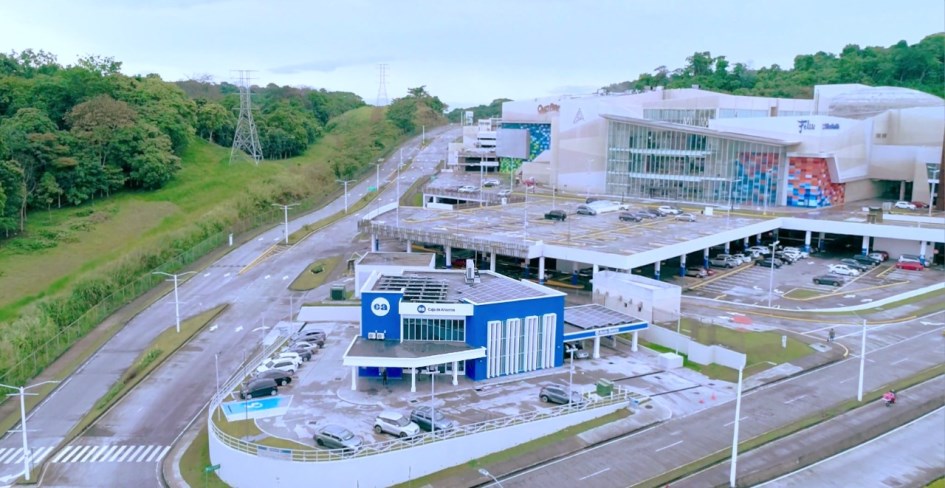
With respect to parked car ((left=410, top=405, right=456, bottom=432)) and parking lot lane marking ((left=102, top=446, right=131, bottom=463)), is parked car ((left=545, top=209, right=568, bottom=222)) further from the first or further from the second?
parking lot lane marking ((left=102, top=446, right=131, bottom=463))

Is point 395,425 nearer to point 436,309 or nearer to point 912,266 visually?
point 436,309

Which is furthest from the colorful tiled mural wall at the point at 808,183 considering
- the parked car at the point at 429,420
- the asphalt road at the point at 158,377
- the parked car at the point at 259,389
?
the parked car at the point at 259,389

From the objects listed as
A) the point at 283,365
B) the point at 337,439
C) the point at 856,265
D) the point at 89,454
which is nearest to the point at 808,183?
the point at 856,265

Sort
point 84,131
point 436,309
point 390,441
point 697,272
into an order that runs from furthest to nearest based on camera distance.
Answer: point 84,131, point 697,272, point 436,309, point 390,441

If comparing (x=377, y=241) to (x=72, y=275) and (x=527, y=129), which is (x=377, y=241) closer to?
(x=72, y=275)

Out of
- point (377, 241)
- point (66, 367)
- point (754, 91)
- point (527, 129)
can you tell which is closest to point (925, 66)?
point (754, 91)
